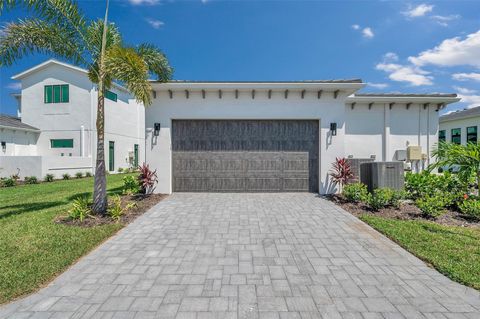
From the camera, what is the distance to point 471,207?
5305 millimetres

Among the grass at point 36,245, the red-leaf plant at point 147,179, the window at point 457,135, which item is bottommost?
the grass at point 36,245

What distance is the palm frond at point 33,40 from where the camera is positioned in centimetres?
522

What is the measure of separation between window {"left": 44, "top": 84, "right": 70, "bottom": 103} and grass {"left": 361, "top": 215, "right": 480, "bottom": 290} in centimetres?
1950

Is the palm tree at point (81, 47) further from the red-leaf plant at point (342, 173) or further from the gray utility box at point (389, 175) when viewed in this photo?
the gray utility box at point (389, 175)

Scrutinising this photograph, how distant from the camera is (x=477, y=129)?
15.4m

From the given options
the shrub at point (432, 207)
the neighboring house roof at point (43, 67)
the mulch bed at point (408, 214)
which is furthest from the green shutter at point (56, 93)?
the shrub at point (432, 207)

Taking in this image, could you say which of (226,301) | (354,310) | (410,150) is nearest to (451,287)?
(354,310)

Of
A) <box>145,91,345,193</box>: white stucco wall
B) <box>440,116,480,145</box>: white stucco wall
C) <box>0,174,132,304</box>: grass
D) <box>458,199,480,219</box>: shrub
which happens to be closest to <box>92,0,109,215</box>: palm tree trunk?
<box>0,174,132,304</box>: grass

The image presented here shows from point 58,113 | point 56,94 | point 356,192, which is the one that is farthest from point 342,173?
point 56,94

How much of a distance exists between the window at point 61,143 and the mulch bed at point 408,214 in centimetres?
1763

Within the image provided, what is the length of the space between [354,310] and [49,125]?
20586 mm

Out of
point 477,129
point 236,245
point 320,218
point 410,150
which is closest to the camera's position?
point 236,245

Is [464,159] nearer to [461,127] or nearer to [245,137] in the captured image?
[245,137]

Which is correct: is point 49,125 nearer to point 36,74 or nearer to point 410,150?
point 36,74
